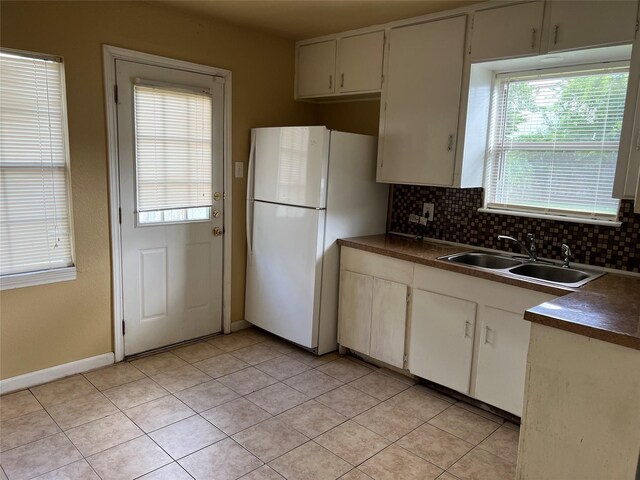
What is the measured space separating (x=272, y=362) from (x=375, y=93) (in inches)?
83.4

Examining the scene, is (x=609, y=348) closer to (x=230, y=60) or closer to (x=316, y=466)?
(x=316, y=466)

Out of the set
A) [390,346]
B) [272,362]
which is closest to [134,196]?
[272,362]

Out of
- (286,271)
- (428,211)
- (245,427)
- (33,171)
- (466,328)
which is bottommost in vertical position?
(245,427)

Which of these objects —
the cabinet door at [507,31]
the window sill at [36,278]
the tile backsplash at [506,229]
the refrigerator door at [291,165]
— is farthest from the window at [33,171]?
the cabinet door at [507,31]

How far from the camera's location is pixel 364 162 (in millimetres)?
3473

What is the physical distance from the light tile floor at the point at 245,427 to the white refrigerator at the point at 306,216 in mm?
425

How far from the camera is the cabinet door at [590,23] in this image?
2.31m

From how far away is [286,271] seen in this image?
3.52m

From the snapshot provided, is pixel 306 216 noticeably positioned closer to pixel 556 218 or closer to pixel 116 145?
pixel 116 145

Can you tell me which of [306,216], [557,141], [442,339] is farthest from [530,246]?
[306,216]

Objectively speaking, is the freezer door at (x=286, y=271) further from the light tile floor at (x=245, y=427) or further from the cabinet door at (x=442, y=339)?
the cabinet door at (x=442, y=339)

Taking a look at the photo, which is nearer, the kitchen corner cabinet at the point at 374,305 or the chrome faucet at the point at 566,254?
the chrome faucet at the point at 566,254

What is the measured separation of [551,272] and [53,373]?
10.2ft

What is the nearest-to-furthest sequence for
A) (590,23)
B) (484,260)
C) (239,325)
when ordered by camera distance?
(590,23) → (484,260) → (239,325)
